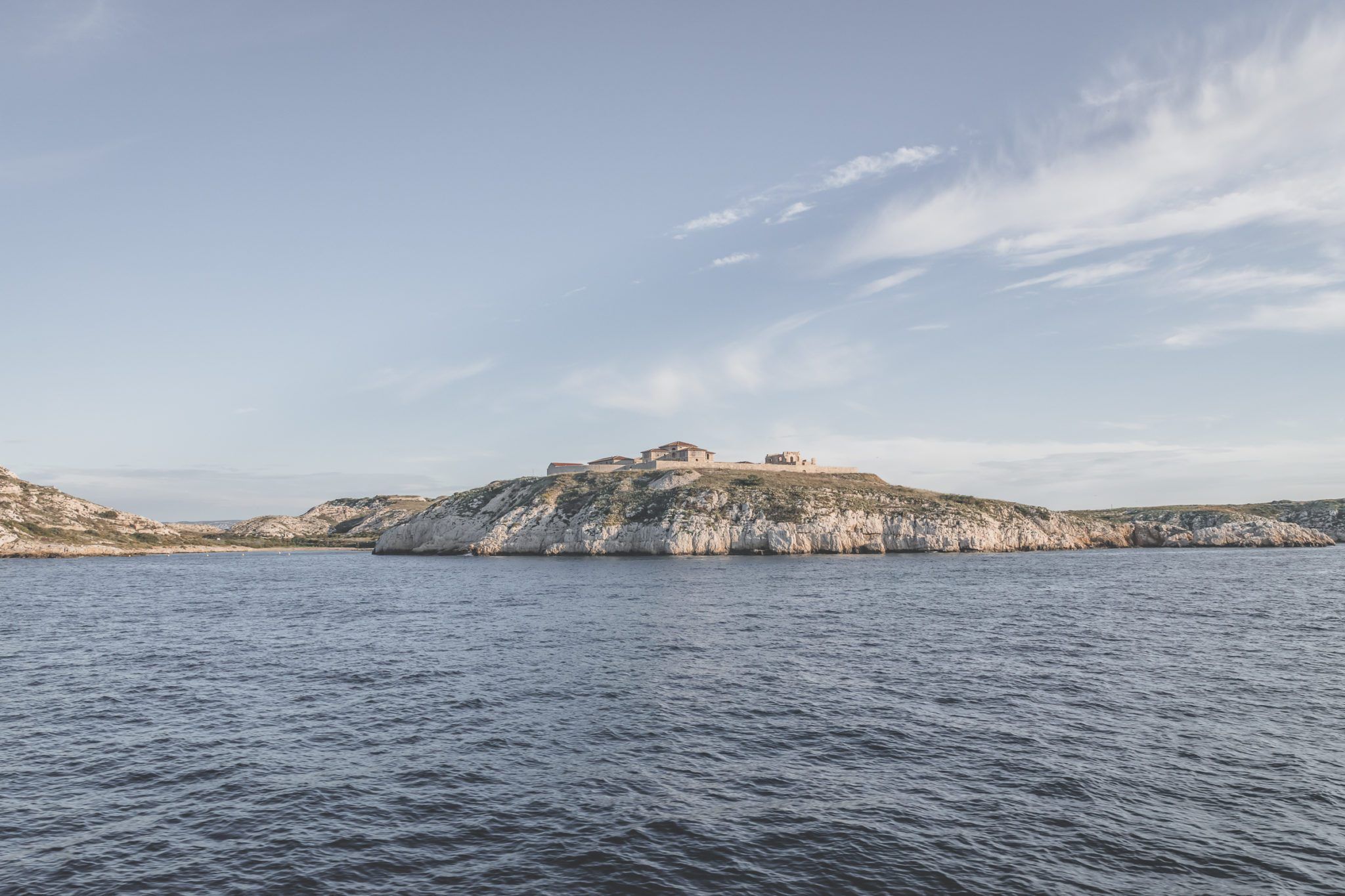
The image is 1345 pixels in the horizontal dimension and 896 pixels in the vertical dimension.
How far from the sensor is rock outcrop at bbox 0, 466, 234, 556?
148 metres

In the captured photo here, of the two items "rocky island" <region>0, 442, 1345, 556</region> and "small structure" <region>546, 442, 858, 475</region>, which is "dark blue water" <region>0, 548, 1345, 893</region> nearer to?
"rocky island" <region>0, 442, 1345, 556</region>

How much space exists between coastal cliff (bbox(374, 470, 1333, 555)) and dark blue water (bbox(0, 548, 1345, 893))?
80707 millimetres

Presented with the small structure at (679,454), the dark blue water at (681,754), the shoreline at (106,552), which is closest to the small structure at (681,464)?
the small structure at (679,454)

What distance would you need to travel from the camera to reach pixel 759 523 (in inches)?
5472

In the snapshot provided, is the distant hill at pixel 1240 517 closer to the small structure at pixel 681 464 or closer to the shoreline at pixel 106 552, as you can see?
the small structure at pixel 681 464

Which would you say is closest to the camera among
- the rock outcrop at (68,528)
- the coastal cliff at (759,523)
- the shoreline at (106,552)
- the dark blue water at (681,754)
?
the dark blue water at (681,754)

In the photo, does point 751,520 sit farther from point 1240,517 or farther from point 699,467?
point 1240,517

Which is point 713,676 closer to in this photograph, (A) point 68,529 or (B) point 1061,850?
(B) point 1061,850

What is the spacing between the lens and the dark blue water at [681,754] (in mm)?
18078

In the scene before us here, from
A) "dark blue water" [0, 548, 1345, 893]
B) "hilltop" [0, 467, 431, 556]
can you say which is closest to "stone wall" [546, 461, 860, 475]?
"hilltop" [0, 467, 431, 556]

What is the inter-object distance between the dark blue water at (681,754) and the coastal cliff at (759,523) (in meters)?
80.7

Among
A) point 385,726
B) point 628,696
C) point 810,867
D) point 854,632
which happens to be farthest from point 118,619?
point 810,867

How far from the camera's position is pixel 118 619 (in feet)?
197

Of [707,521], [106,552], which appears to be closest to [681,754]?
[707,521]
